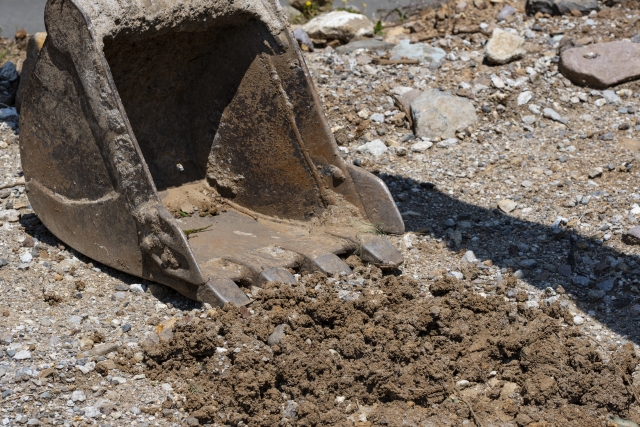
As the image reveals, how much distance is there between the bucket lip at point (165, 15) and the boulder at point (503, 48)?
2.39m

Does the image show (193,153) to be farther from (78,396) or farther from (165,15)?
(78,396)

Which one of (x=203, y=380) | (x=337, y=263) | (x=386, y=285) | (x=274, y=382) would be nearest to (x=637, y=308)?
(x=386, y=285)

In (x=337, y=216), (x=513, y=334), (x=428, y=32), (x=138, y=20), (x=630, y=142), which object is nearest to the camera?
(x=513, y=334)

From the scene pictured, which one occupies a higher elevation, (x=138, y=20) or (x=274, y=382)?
(x=138, y=20)

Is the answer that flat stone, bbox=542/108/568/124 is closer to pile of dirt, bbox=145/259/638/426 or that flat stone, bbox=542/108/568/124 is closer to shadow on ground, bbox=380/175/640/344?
shadow on ground, bbox=380/175/640/344

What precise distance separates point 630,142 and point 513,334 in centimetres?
231

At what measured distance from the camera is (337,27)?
21.1ft

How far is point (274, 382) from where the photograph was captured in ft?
10.3

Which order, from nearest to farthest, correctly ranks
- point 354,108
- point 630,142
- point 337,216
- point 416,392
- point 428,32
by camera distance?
point 416,392 < point 337,216 < point 630,142 < point 354,108 < point 428,32

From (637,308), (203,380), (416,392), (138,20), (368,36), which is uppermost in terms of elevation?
(138,20)

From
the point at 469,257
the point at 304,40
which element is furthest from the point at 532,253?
the point at 304,40

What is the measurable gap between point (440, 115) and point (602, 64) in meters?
1.29

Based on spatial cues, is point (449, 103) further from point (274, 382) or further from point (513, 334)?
point (274, 382)

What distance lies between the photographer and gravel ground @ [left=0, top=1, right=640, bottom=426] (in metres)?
3.15
